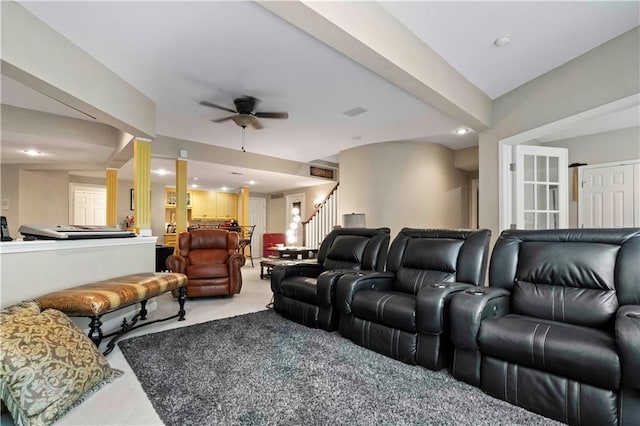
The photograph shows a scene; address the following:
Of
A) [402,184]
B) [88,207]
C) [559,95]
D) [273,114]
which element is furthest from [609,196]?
[88,207]

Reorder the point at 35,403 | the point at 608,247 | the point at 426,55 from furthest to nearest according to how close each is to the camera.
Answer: the point at 426,55 < the point at 608,247 < the point at 35,403

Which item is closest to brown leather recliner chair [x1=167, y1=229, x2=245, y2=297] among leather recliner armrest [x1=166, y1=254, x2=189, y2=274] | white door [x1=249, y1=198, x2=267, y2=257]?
leather recliner armrest [x1=166, y1=254, x2=189, y2=274]

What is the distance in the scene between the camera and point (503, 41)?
2.69 metres

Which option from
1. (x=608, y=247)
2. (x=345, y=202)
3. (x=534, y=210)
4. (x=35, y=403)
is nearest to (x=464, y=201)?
(x=345, y=202)

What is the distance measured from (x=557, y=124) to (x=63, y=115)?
6117 millimetres

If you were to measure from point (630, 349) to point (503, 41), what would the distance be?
244 cm

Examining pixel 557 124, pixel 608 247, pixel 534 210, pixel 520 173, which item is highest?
pixel 557 124

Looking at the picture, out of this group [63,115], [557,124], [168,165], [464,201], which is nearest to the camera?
[557,124]

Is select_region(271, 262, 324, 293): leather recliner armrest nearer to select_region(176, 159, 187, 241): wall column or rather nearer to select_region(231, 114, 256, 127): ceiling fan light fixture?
select_region(231, 114, 256, 127): ceiling fan light fixture

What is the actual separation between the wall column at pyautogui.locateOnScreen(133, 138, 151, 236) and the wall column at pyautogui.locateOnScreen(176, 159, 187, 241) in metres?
1.12

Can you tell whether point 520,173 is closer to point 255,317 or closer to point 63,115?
point 255,317

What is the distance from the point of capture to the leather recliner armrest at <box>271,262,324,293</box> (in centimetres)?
352

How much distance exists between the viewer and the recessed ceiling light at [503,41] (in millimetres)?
2639

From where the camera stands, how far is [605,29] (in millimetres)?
2551
